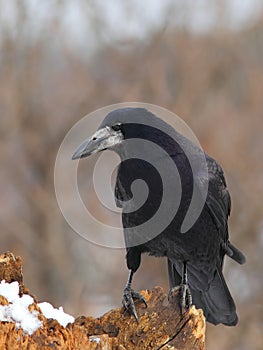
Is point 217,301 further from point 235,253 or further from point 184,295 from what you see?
point 184,295

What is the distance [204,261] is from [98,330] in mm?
1048

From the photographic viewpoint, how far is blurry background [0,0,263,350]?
9.04 m

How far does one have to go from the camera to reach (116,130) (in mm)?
4141

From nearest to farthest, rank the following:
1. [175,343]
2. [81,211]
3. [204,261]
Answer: [175,343], [204,261], [81,211]

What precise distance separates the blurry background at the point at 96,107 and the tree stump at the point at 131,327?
5.05 metres

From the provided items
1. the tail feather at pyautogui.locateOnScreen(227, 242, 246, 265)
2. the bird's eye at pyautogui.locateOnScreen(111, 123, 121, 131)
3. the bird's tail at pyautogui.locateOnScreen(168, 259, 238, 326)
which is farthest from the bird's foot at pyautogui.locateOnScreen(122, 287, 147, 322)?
the bird's eye at pyautogui.locateOnScreen(111, 123, 121, 131)

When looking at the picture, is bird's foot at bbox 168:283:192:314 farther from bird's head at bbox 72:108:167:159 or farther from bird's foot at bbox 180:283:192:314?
bird's head at bbox 72:108:167:159

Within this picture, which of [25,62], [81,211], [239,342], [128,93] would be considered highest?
[25,62]

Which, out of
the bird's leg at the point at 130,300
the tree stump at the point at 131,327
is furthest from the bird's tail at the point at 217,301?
the tree stump at the point at 131,327

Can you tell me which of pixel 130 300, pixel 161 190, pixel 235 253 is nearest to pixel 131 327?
pixel 130 300

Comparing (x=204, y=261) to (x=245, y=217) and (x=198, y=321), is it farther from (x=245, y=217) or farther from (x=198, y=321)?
(x=245, y=217)

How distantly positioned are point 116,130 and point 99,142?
14 cm

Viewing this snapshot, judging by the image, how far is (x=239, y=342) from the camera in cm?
905

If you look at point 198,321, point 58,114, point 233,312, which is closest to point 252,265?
point 58,114
